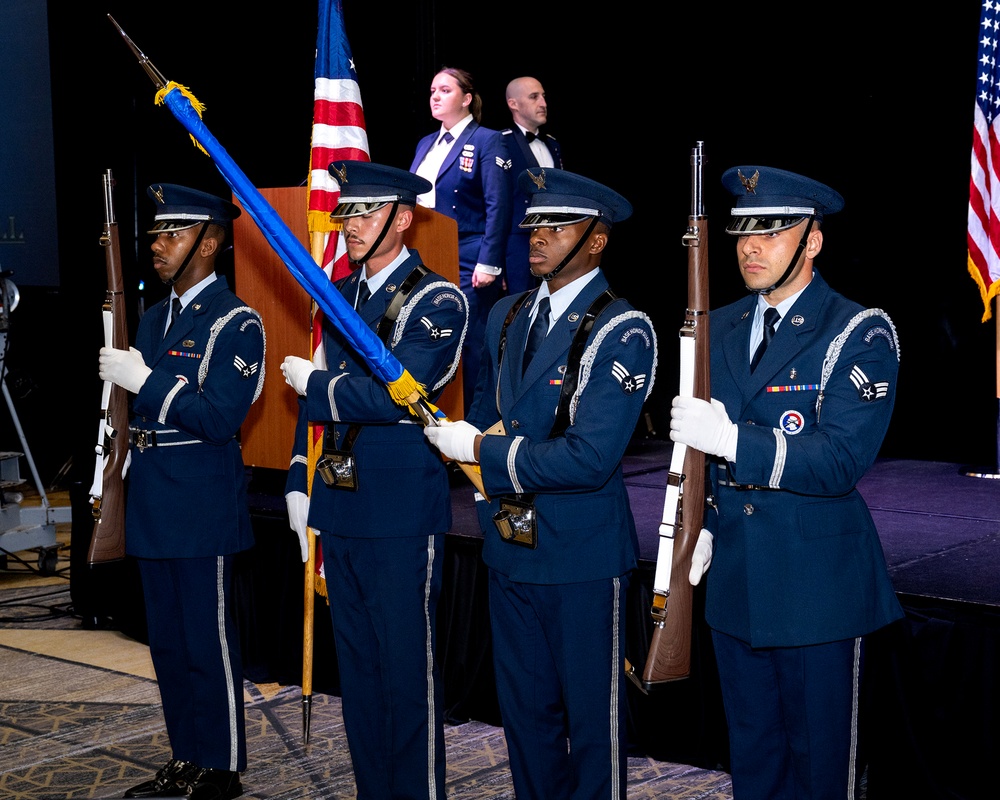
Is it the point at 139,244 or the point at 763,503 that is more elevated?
the point at 139,244

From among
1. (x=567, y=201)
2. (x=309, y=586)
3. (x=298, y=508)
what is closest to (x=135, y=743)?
(x=309, y=586)

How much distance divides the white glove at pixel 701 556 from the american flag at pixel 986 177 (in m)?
3.06

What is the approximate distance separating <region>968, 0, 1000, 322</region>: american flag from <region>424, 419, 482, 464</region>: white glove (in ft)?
10.7

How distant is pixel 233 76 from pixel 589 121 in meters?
1.92

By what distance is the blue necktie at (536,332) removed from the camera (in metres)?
3.01

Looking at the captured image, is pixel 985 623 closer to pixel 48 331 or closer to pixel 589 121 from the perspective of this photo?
pixel 589 121

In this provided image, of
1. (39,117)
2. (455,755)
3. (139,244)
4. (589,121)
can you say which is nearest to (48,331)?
(39,117)

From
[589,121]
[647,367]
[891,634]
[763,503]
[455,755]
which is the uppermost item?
[589,121]

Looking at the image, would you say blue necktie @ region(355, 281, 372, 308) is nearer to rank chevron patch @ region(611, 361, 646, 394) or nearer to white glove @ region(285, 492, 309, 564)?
white glove @ region(285, 492, 309, 564)

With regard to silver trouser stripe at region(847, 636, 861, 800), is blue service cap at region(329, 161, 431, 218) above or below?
above

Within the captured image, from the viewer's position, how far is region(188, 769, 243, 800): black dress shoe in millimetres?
3680

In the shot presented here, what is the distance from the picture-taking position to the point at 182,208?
12.0ft

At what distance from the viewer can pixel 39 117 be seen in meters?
8.36

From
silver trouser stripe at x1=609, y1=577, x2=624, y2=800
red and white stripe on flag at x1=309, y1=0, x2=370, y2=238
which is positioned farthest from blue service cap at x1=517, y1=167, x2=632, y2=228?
red and white stripe on flag at x1=309, y1=0, x2=370, y2=238
